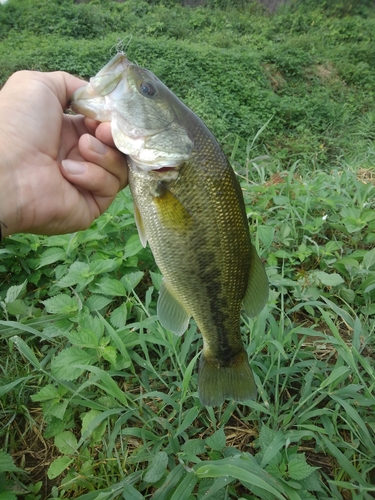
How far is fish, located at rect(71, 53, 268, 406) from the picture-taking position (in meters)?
1.49

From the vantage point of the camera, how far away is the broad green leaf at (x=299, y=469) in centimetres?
157

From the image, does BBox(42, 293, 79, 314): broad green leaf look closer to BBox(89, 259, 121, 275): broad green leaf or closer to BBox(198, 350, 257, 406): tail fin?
BBox(89, 259, 121, 275): broad green leaf

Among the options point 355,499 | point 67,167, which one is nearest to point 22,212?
point 67,167

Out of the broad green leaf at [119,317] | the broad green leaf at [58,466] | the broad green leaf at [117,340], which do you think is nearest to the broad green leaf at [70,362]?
the broad green leaf at [117,340]

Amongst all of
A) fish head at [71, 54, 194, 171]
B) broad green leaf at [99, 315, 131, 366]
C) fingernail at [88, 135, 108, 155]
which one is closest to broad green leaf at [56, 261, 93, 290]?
broad green leaf at [99, 315, 131, 366]

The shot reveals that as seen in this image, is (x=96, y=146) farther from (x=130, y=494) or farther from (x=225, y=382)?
(x=130, y=494)

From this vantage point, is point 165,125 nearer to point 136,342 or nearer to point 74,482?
point 136,342

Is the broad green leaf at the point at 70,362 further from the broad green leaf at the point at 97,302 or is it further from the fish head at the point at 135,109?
the fish head at the point at 135,109

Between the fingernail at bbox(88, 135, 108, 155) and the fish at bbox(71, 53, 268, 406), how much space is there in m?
0.12

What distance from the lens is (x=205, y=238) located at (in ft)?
5.03

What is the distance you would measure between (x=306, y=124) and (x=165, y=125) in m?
8.01

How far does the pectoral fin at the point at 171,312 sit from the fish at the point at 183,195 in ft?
0.06

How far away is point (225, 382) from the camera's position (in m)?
1.68

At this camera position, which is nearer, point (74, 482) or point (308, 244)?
point (74, 482)
